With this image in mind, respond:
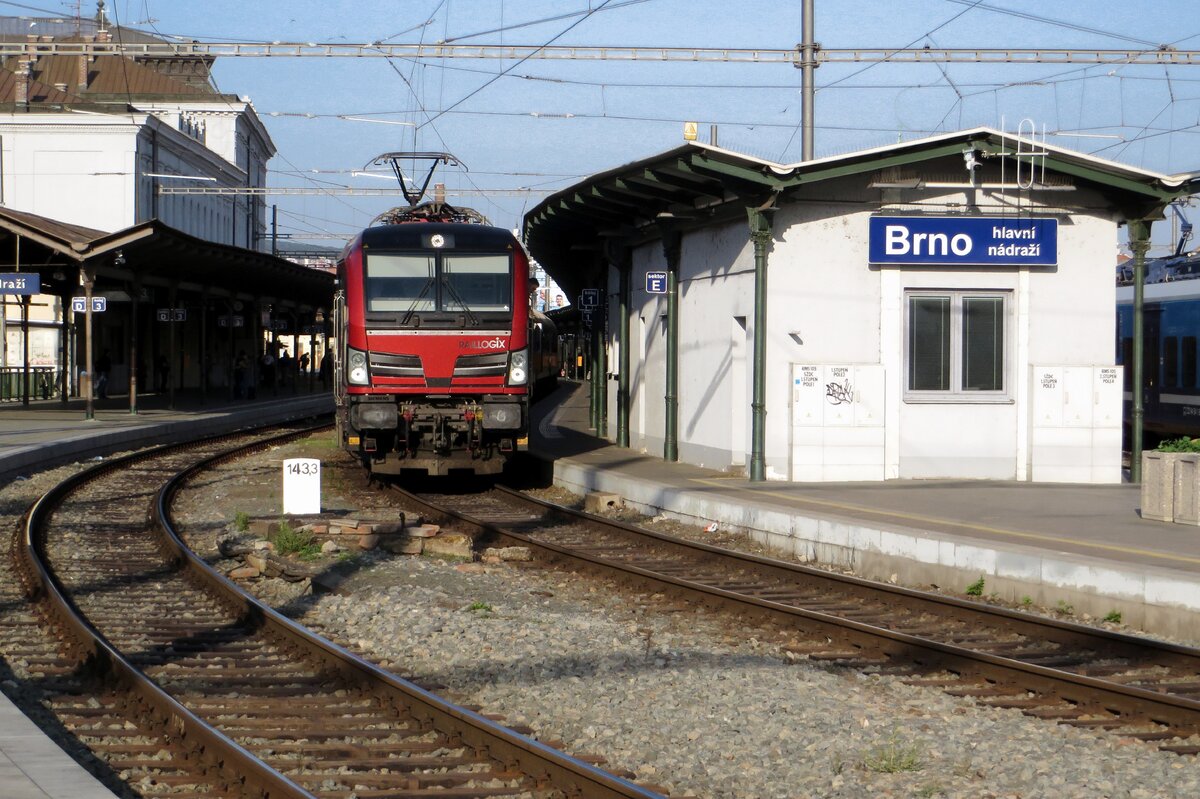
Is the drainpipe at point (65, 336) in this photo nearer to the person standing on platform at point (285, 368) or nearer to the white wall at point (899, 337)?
the person standing on platform at point (285, 368)

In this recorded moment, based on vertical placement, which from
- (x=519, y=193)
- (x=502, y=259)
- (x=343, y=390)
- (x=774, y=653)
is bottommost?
(x=774, y=653)

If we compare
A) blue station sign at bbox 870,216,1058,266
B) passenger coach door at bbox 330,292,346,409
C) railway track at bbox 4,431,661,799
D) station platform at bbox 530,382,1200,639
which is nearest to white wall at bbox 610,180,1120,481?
blue station sign at bbox 870,216,1058,266

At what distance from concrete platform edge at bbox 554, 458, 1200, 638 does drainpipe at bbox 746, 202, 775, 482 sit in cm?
159

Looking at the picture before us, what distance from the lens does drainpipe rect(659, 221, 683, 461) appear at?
1994cm

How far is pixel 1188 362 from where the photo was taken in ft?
73.4

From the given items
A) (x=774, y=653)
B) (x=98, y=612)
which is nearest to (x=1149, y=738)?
(x=774, y=653)

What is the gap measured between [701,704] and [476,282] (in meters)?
11.2

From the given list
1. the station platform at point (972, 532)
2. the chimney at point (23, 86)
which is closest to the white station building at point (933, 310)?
the station platform at point (972, 532)

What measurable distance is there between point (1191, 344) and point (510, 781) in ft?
63.4

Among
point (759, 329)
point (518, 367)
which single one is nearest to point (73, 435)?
point (518, 367)

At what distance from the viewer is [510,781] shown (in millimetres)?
5840

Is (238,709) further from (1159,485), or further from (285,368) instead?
(285,368)

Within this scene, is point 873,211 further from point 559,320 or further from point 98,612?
point 559,320

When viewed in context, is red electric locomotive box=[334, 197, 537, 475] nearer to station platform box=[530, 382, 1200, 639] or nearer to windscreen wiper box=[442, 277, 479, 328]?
windscreen wiper box=[442, 277, 479, 328]
